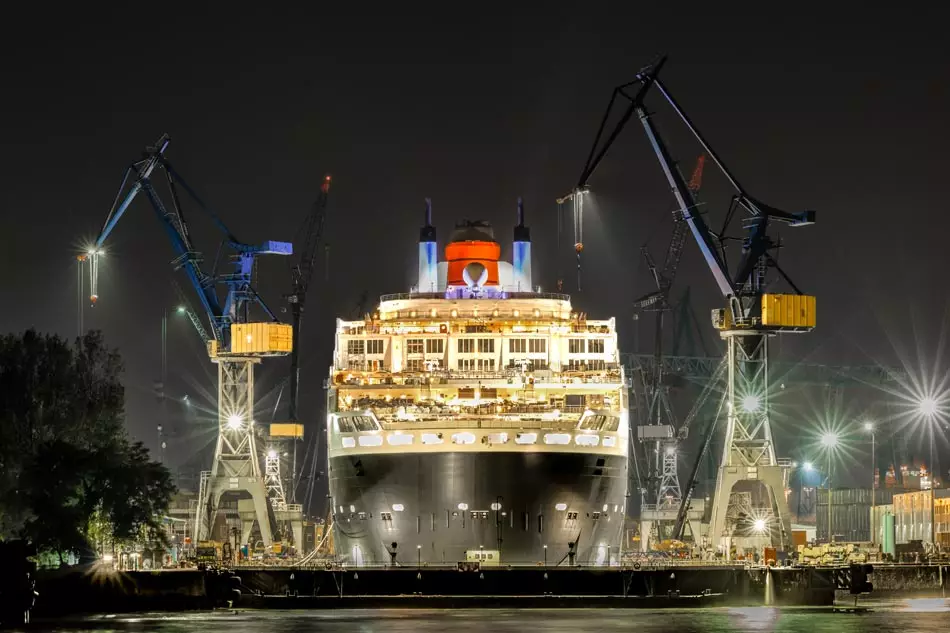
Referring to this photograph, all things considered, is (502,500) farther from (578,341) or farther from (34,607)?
(34,607)

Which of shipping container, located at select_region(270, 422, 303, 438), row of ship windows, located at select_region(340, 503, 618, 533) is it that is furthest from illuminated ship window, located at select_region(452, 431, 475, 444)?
shipping container, located at select_region(270, 422, 303, 438)

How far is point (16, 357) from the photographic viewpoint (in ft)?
349

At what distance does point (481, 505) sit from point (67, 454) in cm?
2411

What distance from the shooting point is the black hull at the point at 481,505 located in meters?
107

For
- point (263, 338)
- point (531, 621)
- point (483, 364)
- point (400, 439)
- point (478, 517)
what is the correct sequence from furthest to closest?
point (263, 338), point (483, 364), point (400, 439), point (478, 517), point (531, 621)

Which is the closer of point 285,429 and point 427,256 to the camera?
point 427,256

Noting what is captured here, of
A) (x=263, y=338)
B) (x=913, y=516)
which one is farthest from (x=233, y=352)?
(x=913, y=516)

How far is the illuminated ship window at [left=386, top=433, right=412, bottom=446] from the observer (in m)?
109

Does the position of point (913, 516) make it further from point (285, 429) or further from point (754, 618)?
point (754, 618)

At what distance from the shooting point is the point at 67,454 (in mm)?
101125

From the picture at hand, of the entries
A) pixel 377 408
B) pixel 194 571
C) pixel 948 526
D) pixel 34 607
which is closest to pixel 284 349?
pixel 377 408

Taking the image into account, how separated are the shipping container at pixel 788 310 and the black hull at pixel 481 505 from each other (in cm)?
1662

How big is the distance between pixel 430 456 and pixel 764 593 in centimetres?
2123

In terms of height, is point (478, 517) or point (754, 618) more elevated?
point (478, 517)
